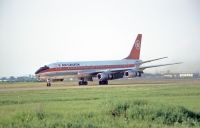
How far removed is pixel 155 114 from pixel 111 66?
5621 centimetres

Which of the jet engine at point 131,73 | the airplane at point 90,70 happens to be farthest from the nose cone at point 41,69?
the jet engine at point 131,73

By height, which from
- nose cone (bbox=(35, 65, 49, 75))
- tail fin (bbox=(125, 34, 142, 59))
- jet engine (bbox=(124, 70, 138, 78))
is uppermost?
tail fin (bbox=(125, 34, 142, 59))

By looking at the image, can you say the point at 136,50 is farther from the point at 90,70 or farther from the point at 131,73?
the point at 90,70

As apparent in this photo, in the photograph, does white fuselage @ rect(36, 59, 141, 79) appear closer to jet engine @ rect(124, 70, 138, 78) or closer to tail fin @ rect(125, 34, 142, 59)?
jet engine @ rect(124, 70, 138, 78)

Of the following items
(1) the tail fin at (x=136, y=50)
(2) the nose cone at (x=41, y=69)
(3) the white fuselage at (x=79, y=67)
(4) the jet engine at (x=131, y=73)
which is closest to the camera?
(3) the white fuselage at (x=79, y=67)

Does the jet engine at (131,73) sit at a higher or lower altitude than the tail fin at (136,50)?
lower

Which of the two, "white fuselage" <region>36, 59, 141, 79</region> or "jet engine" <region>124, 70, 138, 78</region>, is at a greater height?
"white fuselage" <region>36, 59, 141, 79</region>

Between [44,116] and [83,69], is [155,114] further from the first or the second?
[83,69]

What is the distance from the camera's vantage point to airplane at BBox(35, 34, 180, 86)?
78.0 metres

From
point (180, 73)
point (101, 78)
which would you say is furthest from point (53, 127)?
point (180, 73)

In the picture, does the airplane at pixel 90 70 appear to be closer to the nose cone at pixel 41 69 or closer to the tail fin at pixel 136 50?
the nose cone at pixel 41 69

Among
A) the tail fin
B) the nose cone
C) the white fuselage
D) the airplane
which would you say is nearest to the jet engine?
the airplane

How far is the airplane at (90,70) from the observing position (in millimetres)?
78000

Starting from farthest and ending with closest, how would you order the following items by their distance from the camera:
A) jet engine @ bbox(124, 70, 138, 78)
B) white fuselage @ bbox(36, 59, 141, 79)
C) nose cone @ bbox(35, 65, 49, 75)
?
jet engine @ bbox(124, 70, 138, 78) < nose cone @ bbox(35, 65, 49, 75) < white fuselage @ bbox(36, 59, 141, 79)
